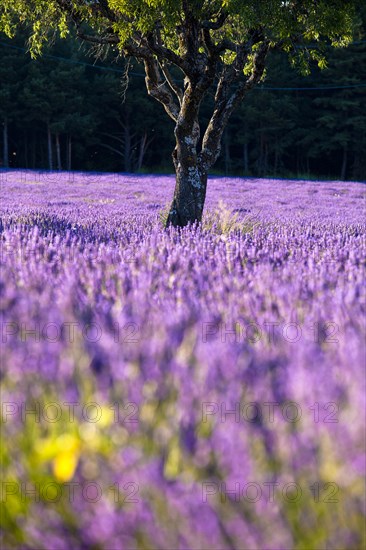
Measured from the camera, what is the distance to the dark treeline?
155 ft

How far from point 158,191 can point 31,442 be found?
22395mm

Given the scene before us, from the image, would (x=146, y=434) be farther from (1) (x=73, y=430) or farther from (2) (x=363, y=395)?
(2) (x=363, y=395)

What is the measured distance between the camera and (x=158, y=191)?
23250 millimetres

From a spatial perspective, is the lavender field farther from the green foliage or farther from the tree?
the tree

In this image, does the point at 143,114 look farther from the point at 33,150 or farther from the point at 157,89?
the point at 157,89

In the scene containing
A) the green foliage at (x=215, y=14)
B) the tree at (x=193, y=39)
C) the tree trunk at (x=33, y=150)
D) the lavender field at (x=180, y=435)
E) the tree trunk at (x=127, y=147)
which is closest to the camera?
the lavender field at (x=180, y=435)

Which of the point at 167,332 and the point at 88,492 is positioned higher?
the point at 167,332

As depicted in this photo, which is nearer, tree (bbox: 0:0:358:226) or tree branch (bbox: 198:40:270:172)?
tree (bbox: 0:0:358:226)

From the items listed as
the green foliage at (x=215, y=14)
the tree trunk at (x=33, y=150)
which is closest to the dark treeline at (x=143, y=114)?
the tree trunk at (x=33, y=150)

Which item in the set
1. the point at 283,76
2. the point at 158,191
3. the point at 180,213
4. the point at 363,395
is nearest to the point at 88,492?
the point at 363,395

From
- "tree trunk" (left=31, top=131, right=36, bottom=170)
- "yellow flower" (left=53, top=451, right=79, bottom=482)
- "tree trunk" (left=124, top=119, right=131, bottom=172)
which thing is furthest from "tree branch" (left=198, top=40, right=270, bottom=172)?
"tree trunk" (left=31, top=131, right=36, bottom=170)

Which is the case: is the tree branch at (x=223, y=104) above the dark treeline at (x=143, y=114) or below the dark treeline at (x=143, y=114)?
below

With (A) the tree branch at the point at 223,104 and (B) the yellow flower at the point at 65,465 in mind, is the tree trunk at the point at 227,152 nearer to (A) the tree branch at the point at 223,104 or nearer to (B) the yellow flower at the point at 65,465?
(A) the tree branch at the point at 223,104

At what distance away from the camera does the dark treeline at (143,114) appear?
47312 millimetres
